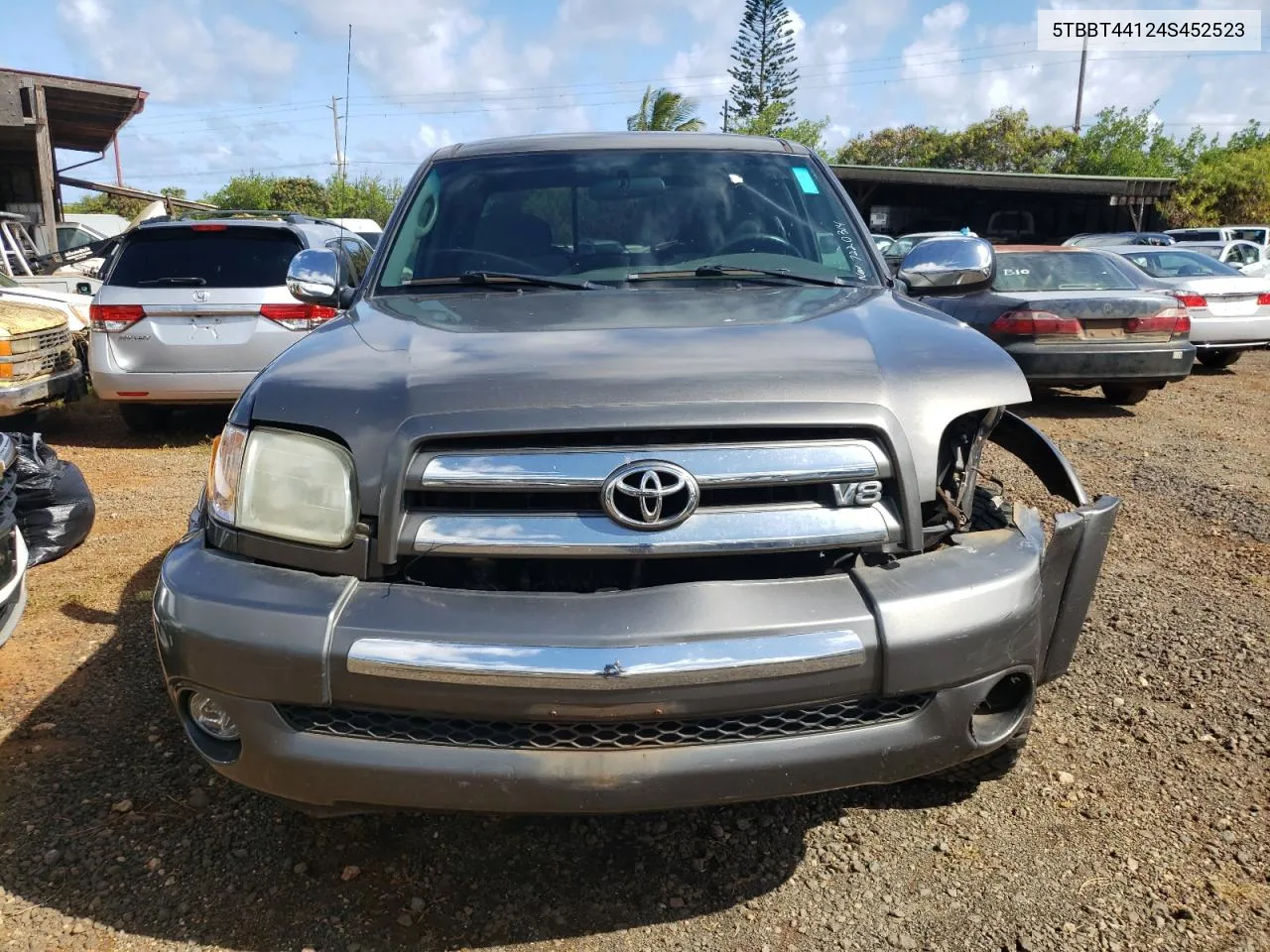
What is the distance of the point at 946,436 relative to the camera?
229cm

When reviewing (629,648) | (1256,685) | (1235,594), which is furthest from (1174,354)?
(629,648)

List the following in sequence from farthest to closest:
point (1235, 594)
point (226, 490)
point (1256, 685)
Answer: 1. point (1235, 594)
2. point (1256, 685)
3. point (226, 490)

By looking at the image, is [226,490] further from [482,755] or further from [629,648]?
[629,648]

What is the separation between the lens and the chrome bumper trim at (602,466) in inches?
79.0

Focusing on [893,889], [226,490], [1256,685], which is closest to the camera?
[226,490]

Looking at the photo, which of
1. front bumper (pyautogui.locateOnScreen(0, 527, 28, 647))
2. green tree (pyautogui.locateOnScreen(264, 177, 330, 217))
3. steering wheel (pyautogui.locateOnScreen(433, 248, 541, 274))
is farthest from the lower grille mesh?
green tree (pyautogui.locateOnScreen(264, 177, 330, 217))

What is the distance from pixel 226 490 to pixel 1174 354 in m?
8.45

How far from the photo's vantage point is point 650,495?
1.98m

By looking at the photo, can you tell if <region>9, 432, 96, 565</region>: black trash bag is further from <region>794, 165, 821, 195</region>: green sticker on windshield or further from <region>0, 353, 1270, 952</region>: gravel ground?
<region>794, 165, 821, 195</region>: green sticker on windshield

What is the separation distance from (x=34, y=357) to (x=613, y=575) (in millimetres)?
7003

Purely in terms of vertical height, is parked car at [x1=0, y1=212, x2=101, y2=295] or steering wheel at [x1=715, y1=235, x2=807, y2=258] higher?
steering wheel at [x1=715, y1=235, x2=807, y2=258]

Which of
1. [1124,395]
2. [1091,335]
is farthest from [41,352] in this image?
[1124,395]

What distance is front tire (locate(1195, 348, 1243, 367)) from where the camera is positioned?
12.2 m

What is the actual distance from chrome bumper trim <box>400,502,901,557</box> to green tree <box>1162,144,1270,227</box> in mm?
34494
